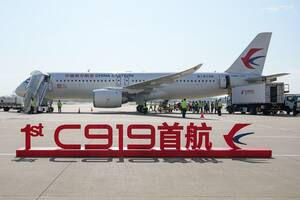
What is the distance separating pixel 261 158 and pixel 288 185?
2935 mm

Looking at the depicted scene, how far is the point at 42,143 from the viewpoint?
11711 mm

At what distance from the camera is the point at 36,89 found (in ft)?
112

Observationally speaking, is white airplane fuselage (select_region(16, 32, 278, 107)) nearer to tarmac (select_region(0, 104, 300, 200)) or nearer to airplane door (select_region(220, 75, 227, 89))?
airplane door (select_region(220, 75, 227, 89))

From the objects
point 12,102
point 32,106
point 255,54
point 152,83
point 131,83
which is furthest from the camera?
point 12,102

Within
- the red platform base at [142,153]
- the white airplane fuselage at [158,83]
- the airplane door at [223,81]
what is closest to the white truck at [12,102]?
the white airplane fuselage at [158,83]

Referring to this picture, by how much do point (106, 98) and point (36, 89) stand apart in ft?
21.7

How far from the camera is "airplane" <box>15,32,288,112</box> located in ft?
111

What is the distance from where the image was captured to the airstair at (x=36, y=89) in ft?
110

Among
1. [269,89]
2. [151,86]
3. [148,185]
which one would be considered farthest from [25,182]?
[269,89]

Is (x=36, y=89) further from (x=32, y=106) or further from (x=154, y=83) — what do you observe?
(x=154, y=83)

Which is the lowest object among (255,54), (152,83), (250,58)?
(152,83)

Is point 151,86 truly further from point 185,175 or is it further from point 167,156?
point 185,175

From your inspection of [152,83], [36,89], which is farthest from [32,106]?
[152,83]

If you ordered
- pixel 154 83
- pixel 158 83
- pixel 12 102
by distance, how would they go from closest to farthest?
pixel 154 83
pixel 158 83
pixel 12 102
